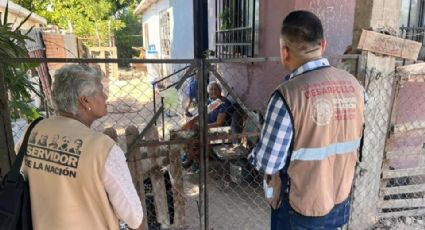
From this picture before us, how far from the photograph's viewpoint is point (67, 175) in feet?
4.33

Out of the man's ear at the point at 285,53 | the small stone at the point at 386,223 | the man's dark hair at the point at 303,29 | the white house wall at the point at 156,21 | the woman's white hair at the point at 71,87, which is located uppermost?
the white house wall at the point at 156,21

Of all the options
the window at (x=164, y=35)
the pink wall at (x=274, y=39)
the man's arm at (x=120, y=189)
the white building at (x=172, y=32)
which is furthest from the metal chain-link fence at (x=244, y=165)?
the window at (x=164, y=35)

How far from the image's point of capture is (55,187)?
1.34m

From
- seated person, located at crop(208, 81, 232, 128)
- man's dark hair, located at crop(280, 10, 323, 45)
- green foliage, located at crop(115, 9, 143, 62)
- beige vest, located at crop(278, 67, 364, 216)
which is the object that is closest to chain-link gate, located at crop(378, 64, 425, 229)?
beige vest, located at crop(278, 67, 364, 216)

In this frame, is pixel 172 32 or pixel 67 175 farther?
pixel 172 32

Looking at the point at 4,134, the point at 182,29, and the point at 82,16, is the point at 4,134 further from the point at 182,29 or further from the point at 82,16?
the point at 82,16

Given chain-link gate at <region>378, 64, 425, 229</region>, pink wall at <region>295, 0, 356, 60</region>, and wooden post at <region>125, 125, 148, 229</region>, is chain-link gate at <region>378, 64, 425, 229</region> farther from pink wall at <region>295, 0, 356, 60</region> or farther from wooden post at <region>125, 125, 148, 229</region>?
wooden post at <region>125, 125, 148, 229</region>

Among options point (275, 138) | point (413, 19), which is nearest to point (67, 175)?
point (275, 138)

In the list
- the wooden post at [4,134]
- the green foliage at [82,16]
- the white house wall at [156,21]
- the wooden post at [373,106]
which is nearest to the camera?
the wooden post at [4,134]

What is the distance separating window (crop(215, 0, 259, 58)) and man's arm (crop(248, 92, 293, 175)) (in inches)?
139

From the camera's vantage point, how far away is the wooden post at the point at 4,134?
6.66 feet

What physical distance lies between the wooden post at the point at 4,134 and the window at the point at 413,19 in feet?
12.0

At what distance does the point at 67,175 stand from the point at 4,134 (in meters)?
1.07

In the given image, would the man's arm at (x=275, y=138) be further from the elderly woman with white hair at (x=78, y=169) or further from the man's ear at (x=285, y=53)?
the elderly woman with white hair at (x=78, y=169)
